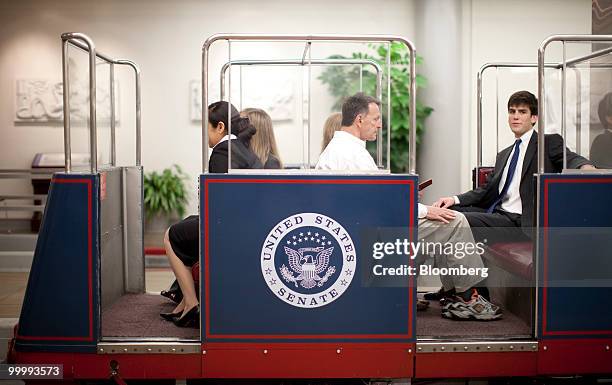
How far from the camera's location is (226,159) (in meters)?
3.88

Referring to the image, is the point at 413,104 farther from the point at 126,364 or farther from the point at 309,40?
the point at 126,364

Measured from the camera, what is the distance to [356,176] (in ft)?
11.5

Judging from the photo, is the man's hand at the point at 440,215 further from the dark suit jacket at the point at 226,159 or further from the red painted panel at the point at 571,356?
the dark suit jacket at the point at 226,159

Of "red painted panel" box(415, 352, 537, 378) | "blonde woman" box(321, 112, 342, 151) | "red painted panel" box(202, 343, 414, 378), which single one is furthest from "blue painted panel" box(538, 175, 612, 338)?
"blonde woman" box(321, 112, 342, 151)

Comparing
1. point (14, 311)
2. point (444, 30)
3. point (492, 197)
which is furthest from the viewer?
point (444, 30)

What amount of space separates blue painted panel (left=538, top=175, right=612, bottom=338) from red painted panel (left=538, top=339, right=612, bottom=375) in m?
0.04

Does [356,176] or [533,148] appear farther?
[533,148]

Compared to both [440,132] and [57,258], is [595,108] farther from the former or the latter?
[440,132]

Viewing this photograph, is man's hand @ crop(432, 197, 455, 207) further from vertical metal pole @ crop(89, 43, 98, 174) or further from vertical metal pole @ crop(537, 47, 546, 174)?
vertical metal pole @ crop(89, 43, 98, 174)

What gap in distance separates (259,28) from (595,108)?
7.55 metres

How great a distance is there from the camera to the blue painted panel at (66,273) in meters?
3.54

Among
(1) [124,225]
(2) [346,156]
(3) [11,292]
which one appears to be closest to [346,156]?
(2) [346,156]

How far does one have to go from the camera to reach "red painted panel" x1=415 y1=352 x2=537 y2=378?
3602 millimetres

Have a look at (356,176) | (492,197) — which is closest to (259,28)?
(492,197)
